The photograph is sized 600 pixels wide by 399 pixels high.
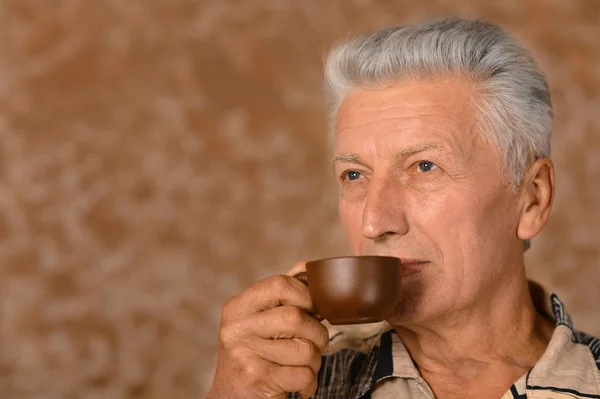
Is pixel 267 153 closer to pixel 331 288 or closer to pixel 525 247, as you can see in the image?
pixel 525 247

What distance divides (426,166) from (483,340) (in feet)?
1.47

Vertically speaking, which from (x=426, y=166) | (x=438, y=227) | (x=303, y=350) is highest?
(x=426, y=166)

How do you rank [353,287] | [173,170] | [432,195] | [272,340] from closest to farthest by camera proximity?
[353,287] < [272,340] < [432,195] < [173,170]

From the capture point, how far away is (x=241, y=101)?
11.8ft

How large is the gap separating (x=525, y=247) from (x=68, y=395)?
78.9 inches

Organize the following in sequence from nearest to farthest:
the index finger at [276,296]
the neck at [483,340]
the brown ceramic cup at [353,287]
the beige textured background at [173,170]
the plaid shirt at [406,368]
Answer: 1. the brown ceramic cup at [353,287]
2. the index finger at [276,296]
3. the plaid shirt at [406,368]
4. the neck at [483,340]
5. the beige textured background at [173,170]

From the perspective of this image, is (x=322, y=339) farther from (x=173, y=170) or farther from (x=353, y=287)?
(x=173, y=170)

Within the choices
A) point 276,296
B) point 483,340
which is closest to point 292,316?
point 276,296

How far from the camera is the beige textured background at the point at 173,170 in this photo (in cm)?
342

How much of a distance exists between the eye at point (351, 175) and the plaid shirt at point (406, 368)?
0.42 meters

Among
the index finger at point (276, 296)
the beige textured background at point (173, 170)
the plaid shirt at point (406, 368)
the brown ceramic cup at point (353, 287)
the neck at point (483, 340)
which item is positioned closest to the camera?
the brown ceramic cup at point (353, 287)

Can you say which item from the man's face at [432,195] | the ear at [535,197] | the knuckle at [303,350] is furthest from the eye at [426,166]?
the knuckle at [303,350]

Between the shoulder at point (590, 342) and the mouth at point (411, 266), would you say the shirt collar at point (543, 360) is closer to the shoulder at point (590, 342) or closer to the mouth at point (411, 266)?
the shoulder at point (590, 342)

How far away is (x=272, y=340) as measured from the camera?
1.81 meters
